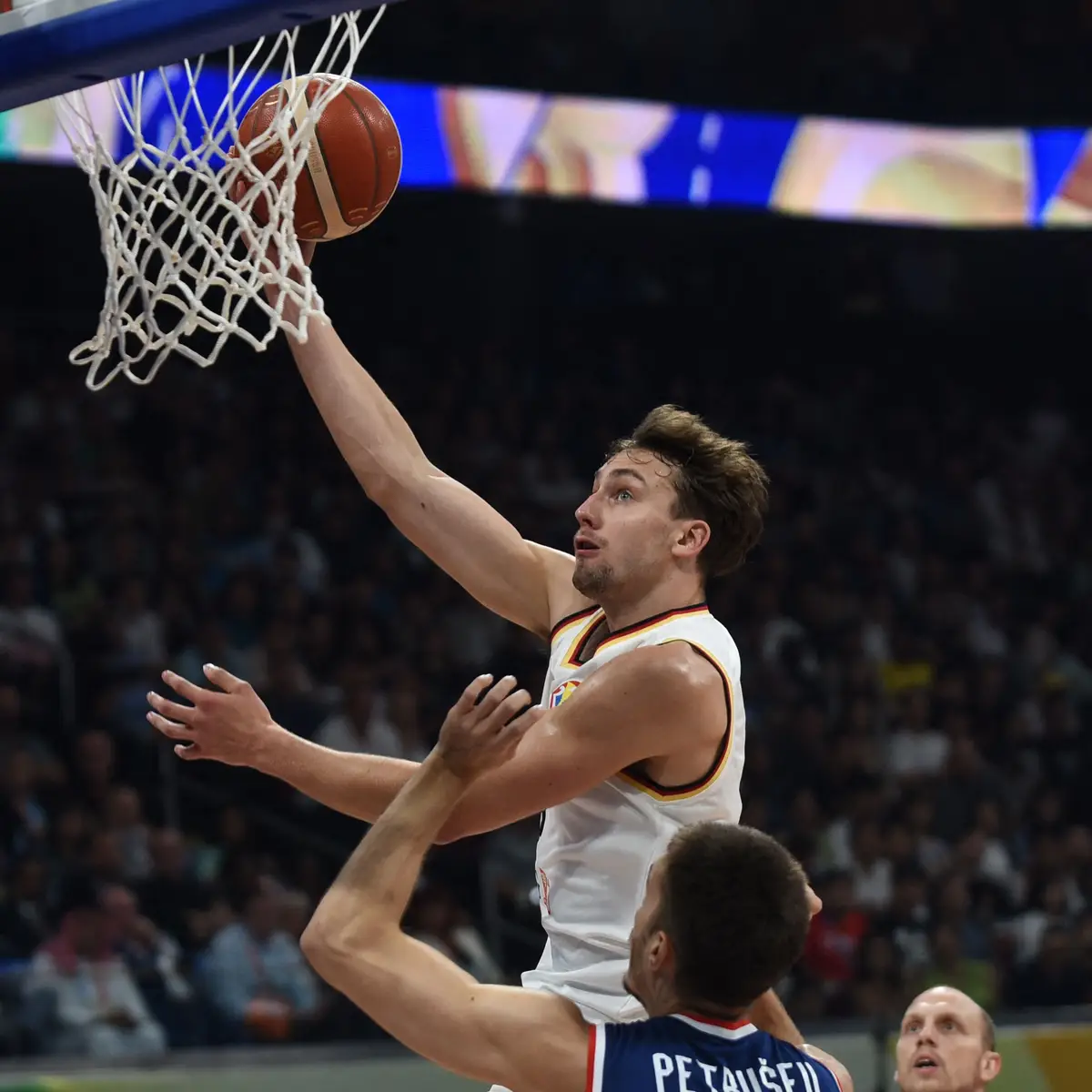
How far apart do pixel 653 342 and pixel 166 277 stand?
9.75m

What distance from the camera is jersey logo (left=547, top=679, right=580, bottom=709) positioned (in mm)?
3648

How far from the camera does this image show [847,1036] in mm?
7660

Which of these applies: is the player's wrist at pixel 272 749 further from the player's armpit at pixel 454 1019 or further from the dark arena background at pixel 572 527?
the dark arena background at pixel 572 527

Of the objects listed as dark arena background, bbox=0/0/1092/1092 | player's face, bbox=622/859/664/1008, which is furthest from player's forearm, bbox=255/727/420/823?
dark arena background, bbox=0/0/1092/1092

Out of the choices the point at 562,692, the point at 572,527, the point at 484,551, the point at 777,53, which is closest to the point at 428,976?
the point at 562,692

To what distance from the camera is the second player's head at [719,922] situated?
2.50 m

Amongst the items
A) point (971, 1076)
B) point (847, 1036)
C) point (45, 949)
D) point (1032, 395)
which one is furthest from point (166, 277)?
point (1032, 395)

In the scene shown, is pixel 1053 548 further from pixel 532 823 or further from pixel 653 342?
pixel 532 823

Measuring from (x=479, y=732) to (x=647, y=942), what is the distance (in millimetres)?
362

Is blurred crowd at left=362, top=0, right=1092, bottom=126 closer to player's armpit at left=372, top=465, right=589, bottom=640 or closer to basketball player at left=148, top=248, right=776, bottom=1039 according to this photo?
player's armpit at left=372, top=465, right=589, bottom=640

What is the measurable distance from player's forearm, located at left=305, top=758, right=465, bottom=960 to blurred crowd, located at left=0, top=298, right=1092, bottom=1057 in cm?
427

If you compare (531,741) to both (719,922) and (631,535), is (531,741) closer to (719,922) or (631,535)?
(631,535)

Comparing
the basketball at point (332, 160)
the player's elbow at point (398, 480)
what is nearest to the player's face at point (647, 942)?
the player's elbow at point (398, 480)

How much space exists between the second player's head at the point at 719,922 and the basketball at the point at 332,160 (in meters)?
1.84
